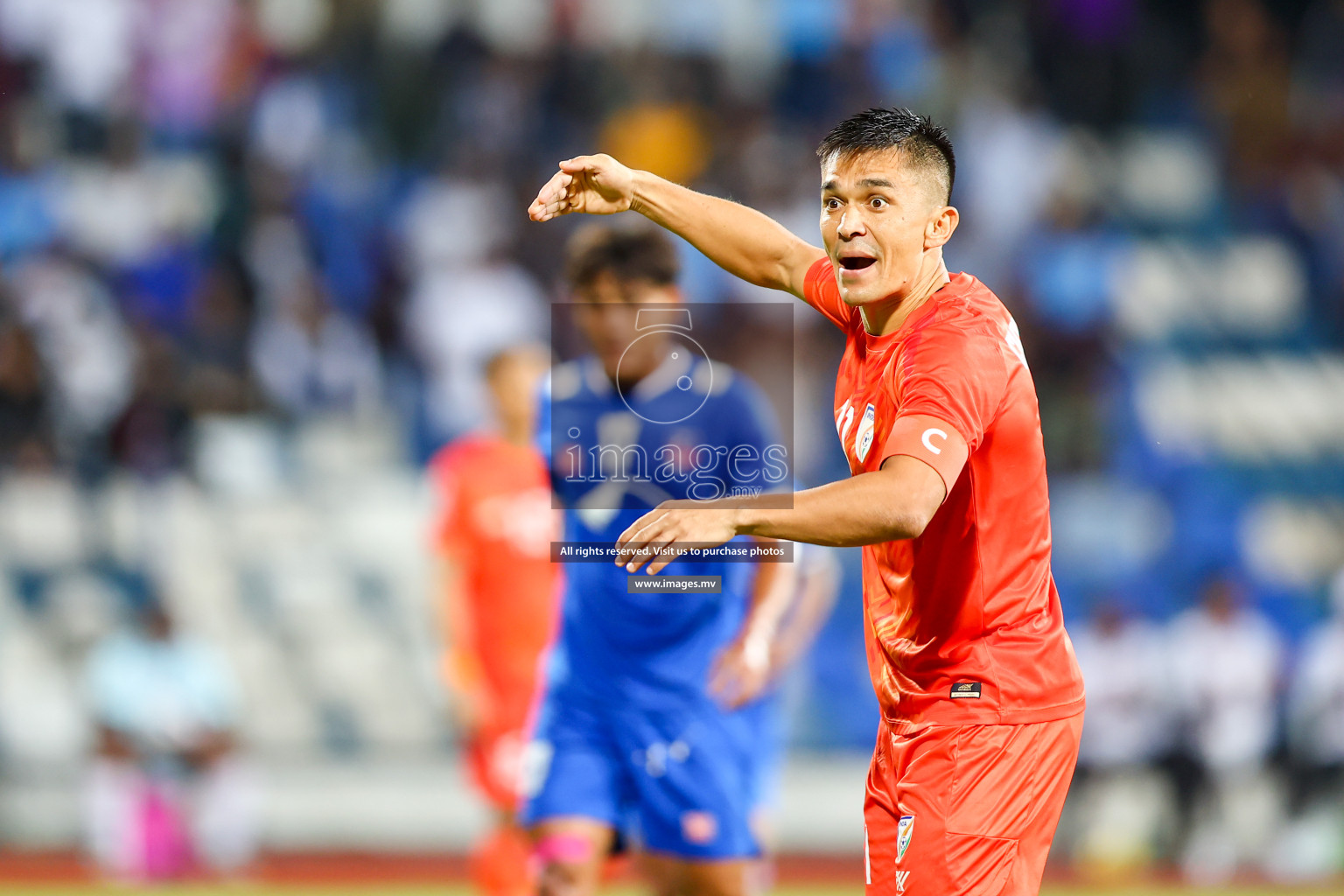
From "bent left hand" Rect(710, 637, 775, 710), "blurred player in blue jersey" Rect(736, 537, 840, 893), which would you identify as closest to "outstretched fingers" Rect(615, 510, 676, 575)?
"bent left hand" Rect(710, 637, 775, 710)

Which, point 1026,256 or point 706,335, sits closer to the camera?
point 706,335

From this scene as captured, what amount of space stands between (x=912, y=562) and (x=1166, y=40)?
13.2 meters

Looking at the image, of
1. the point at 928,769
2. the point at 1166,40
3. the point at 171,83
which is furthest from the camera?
the point at 1166,40

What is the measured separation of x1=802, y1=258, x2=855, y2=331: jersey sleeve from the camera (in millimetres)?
4191

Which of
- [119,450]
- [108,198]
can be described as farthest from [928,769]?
[108,198]

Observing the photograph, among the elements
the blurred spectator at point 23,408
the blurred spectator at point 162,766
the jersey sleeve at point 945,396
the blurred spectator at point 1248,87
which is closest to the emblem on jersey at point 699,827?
the jersey sleeve at point 945,396

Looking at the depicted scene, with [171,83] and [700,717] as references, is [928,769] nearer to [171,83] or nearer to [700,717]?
[700,717]

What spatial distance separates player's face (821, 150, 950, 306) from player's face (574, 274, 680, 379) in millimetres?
1813

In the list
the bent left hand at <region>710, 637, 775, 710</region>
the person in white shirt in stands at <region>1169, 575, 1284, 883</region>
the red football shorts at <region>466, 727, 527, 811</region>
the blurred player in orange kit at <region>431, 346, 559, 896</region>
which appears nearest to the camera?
the bent left hand at <region>710, 637, 775, 710</region>

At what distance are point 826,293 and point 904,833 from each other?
138 cm

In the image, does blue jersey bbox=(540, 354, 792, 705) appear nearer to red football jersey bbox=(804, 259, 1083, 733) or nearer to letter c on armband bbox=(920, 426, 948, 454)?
red football jersey bbox=(804, 259, 1083, 733)

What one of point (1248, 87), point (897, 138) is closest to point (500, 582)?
point (897, 138)

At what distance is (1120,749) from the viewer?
37.7ft

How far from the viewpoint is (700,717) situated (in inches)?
217
